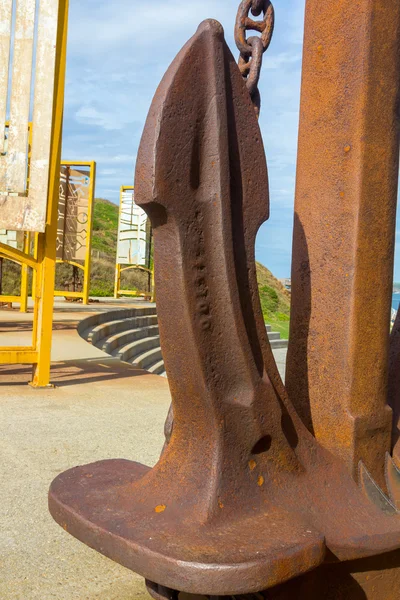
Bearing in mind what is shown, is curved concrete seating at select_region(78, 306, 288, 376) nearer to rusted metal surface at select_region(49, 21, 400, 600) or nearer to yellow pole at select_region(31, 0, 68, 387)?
yellow pole at select_region(31, 0, 68, 387)

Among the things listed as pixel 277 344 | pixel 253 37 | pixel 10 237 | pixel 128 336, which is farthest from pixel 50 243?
pixel 277 344

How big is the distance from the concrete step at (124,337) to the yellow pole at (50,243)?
157 inches

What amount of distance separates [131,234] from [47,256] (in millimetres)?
11113

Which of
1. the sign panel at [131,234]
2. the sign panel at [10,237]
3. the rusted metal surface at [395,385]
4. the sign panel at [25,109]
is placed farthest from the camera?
the sign panel at [131,234]

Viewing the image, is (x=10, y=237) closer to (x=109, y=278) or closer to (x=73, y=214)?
(x=73, y=214)

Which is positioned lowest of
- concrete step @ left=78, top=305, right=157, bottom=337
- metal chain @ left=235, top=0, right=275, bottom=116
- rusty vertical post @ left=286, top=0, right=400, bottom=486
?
concrete step @ left=78, top=305, right=157, bottom=337

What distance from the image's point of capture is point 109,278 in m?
25.2

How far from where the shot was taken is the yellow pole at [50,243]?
4.85 meters

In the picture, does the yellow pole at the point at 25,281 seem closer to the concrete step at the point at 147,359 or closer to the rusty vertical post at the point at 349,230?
the concrete step at the point at 147,359

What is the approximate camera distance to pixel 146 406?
4.61 metres

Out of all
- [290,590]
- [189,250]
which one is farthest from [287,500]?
[189,250]

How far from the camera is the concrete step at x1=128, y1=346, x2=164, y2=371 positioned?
364 inches

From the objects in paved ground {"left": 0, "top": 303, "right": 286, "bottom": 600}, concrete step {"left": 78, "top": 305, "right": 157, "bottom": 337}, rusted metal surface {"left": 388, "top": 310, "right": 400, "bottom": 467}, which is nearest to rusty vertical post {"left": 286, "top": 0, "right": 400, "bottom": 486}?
rusted metal surface {"left": 388, "top": 310, "right": 400, "bottom": 467}

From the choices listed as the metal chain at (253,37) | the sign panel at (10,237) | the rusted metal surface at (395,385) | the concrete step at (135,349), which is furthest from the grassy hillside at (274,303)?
the metal chain at (253,37)
